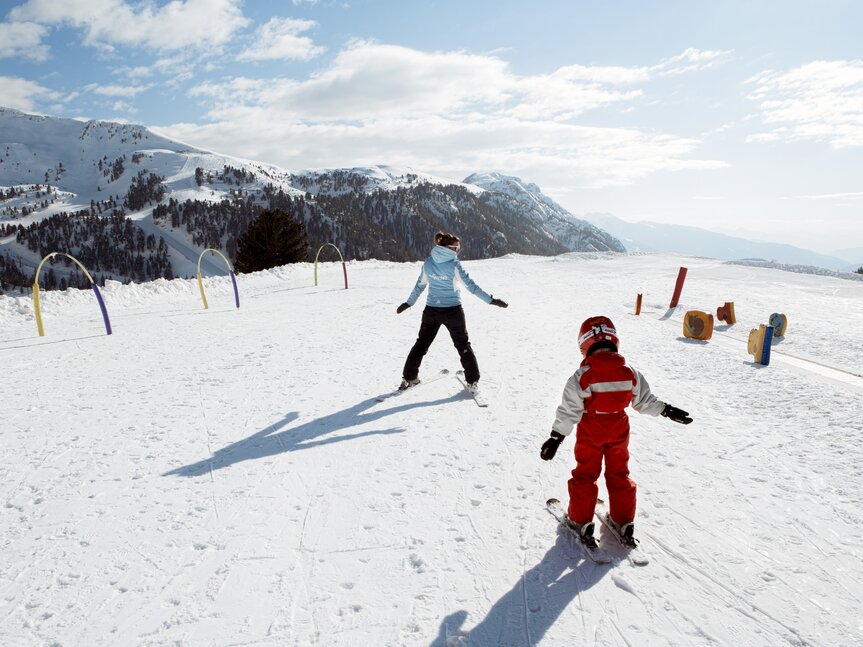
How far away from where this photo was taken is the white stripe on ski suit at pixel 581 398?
3.05 meters

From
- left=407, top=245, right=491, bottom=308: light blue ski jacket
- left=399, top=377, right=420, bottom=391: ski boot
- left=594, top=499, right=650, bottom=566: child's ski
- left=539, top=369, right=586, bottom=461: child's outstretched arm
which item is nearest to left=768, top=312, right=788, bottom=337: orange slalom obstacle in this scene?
left=407, top=245, right=491, bottom=308: light blue ski jacket

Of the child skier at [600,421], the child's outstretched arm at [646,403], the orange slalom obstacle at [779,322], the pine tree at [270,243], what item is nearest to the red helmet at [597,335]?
the child skier at [600,421]

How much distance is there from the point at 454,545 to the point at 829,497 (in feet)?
10.1

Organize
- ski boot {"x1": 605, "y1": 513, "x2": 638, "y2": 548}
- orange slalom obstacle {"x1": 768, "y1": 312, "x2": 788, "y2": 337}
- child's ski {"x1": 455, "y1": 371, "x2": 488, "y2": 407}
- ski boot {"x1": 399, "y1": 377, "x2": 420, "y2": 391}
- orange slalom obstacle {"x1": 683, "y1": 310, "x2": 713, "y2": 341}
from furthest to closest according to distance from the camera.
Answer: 1. orange slalom obstacle {"x1": 768, "y1": 312, "x2": 788, "y2": 337}
2. orange slalom obstacle {"x1": 683, "y1": 310, "x2": 713, "y2": 341}
3. ski boot {"x1": 399, "y1": 377, "x2": 420, "y2": 391}
4. child's ski {"x1": 455, "y1": 371, "x2": 488, "y2": 407}
5. ski boot {"x1": 605, "y1": 513, "x2": 638, "y2": 548}

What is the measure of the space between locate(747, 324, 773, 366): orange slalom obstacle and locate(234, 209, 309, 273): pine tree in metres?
38.3

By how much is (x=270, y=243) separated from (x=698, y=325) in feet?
125

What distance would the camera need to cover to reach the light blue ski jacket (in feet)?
19.3

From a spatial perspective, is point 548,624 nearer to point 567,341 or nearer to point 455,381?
point 455,381

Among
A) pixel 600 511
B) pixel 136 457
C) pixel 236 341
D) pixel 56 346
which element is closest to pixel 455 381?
pixel 600 511

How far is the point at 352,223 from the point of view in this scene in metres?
173

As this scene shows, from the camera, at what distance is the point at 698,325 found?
9117 millimetres

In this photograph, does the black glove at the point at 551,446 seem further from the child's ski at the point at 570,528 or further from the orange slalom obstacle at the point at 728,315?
the orange slalom obstacle at the point at 728,315

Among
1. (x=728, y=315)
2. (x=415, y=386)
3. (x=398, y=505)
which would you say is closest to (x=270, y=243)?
(x=728, y=315)

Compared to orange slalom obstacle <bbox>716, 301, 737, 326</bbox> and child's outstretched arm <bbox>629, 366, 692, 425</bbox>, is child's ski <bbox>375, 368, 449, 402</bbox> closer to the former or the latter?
child's outstretched arm <bbox>629, 366, 692, 425</bbox>
